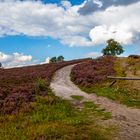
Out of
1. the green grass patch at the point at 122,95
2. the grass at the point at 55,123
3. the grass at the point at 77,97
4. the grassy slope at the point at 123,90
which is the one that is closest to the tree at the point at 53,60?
the grassy slope at the point at 123,90

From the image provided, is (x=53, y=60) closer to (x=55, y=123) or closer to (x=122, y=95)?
(x=122, y=95)

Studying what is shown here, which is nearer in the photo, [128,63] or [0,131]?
[0,131]

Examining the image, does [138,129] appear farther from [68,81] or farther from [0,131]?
[68,81]

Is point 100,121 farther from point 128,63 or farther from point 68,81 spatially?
point 128,63

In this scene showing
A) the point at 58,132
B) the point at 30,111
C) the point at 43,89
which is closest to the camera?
the point at 58,132

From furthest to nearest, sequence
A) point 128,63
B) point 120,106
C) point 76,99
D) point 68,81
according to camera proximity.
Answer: point 128,63
point 68,81
point 76,99
point 120,106

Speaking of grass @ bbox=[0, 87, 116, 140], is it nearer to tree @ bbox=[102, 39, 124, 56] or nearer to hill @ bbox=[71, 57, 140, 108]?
hill @ bbox=[71, 57, 140, 108]

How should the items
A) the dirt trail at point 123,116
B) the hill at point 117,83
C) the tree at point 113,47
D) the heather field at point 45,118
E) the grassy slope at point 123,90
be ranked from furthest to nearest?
the tree at point 113,47 < the hill at point 117,83 < the grassy slope at point 123,90 < the dirt trail at point 123,116 < the heather field at point 45,118

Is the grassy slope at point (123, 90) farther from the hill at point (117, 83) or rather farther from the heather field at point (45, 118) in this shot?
the heather field at point (45, 118)

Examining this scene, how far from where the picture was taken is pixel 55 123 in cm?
1947

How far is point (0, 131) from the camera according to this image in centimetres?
1811

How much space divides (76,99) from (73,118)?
8.53m

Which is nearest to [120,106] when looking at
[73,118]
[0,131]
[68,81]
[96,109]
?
[96,109]

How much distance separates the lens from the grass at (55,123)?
54.9 ft
